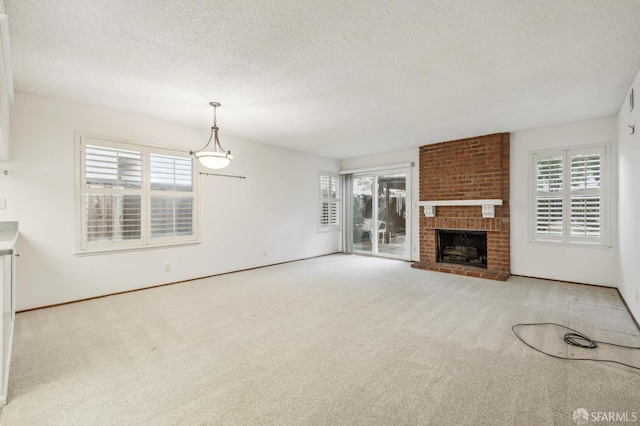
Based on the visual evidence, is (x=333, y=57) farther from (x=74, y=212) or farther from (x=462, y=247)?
(x=462, y=247)

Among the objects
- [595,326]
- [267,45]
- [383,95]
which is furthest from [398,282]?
[267,45]

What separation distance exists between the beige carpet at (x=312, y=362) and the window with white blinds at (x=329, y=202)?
352cm

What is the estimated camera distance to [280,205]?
6.32 meters

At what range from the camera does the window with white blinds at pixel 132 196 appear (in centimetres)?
387

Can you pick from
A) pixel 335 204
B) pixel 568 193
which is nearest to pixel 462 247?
pixel 568 193

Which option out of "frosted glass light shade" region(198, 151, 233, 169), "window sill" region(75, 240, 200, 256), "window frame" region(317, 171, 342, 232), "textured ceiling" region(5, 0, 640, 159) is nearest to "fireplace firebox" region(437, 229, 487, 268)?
"textured ceiling" region(5, 0, 640, 159)

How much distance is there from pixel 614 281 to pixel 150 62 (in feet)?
21.2

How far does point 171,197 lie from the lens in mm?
4625

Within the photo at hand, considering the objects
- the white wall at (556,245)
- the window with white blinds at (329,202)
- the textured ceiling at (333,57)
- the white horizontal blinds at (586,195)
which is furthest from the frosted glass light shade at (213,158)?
the white horizontal blinds at (586,195)

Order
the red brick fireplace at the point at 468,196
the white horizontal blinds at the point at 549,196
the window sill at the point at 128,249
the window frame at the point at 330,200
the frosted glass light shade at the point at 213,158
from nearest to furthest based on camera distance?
the frosted glass light shade at the point at 213,158 < the window sill at the point at 128,249 < the white horizontal blinds at the point at 549,196 < the red brick fireplace at the point at 468,196 < the window frame at the point at 330,200

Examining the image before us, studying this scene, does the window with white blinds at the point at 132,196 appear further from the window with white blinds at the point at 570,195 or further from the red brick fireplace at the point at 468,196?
the window with white blinds at the point at 570,195

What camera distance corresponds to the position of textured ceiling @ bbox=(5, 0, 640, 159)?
2.06m

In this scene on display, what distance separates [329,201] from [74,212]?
505 cm

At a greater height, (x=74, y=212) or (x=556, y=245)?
(x=74, y=212)
